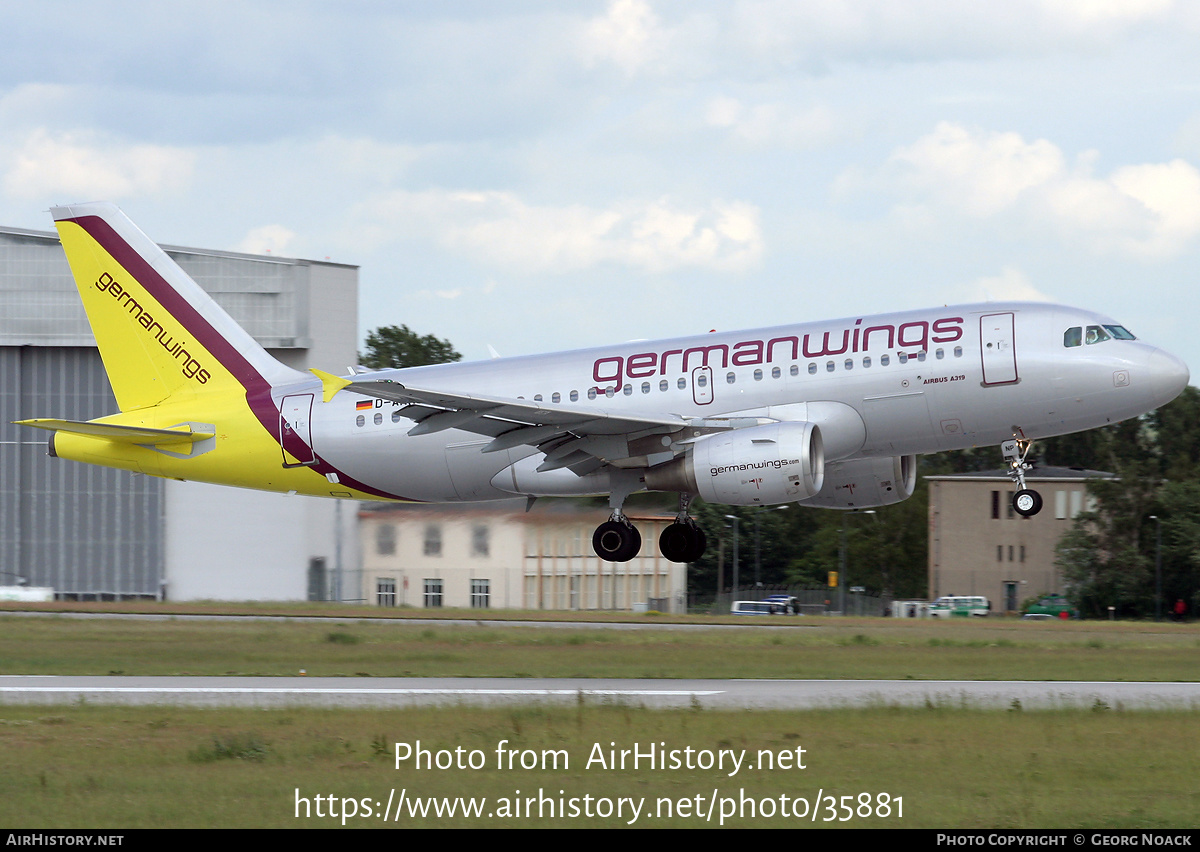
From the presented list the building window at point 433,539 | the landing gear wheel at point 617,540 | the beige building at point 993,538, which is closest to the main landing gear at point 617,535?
the landing gear wheel at point 617,540

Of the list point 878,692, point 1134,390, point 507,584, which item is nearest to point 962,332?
point 1134,390

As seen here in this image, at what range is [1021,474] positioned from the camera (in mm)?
26938

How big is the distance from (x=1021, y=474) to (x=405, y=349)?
92503mm

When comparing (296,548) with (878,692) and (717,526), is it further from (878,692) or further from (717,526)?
(717,526)

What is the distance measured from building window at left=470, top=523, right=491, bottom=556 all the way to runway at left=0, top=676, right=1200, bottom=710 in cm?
1757

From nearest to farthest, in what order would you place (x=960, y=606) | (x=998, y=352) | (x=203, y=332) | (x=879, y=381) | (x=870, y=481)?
(x=998, y=352) → (x=879, y=381) → (x=870, y=481) → (x=203, y=332) → (x=960, y=606)

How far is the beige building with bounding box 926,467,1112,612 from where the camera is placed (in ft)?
331

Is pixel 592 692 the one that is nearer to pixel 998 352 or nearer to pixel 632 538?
pixel 632 538

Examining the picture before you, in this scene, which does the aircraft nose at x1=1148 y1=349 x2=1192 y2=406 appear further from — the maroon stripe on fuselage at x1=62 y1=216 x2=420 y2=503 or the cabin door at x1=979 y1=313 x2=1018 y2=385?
the maroon stripe on fuselage at x1=62 y1=216 x2=420 y2=503

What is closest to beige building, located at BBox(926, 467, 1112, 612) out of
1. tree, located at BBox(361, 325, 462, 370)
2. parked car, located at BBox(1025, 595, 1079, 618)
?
parked car, located at BBox(1025, 595, 1079, 618)

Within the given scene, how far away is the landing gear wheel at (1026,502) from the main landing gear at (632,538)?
6313 millimetres

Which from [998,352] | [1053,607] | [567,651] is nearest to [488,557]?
[567,651]

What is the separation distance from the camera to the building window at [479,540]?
48625mm

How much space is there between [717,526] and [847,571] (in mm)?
20909
